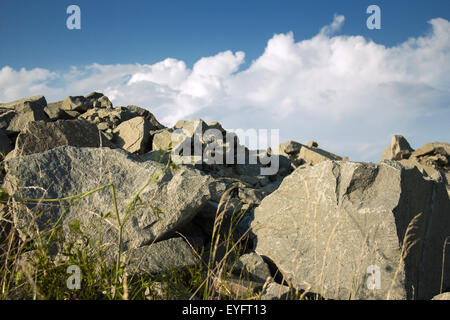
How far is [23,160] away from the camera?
430cm

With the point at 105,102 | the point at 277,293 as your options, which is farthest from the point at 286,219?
the point at 105,102

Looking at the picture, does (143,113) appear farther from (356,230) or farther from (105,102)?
(356,230)

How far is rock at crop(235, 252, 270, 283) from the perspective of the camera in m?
3.87

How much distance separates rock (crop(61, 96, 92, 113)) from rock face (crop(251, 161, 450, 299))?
9.34 meters

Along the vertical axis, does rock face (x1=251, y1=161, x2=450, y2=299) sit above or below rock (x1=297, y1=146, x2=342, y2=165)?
below

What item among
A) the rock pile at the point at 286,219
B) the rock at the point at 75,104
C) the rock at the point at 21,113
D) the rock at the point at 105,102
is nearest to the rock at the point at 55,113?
the rock at the point at 21,113

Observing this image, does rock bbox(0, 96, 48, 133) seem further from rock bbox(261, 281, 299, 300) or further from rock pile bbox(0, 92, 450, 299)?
rock bbox(261, 281, 299, 300)

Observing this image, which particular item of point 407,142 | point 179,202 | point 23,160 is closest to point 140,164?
point 179,202

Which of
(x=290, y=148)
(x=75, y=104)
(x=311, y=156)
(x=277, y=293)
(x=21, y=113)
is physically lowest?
(x=277, y=293)

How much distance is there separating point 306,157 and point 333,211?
950cm

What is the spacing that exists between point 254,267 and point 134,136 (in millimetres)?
6420

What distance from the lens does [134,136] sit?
9.49 meters

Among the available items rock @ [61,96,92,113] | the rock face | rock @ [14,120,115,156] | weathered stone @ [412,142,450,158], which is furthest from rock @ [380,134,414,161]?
rock @ [61,96,92,113]

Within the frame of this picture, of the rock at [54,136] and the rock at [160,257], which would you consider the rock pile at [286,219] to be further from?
the rock at [54,136]
